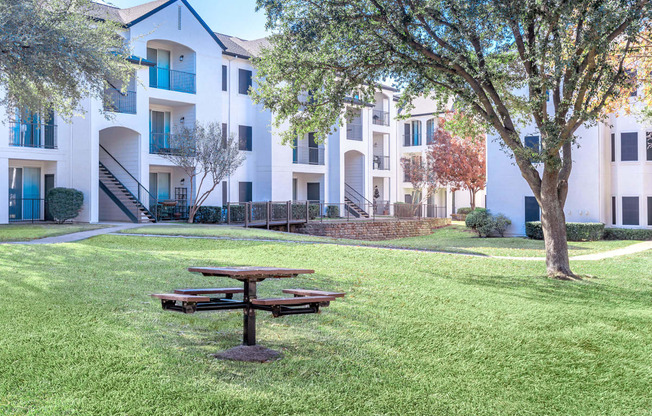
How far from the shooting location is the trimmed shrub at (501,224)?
29.6 m

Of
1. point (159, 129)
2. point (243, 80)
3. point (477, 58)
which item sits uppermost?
point (243, 80)

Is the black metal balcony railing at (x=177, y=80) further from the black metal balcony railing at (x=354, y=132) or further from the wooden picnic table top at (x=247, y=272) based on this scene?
the wooden picnic table top at (x=247, y=272)

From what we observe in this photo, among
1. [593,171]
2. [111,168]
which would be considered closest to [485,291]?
[593,171]

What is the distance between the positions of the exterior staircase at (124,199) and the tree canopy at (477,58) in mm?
14253

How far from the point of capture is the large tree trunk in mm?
12930

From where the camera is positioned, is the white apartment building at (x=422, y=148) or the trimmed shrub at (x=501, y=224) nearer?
the trimmed shrub at (x=501, y=224)

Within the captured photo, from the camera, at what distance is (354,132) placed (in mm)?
39812

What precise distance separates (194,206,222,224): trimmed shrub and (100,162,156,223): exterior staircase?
2511 millimetres

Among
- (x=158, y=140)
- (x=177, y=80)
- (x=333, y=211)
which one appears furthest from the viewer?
(x=333, y=211)

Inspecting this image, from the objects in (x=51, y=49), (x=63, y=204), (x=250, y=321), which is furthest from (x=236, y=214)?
(x=250, y=321)

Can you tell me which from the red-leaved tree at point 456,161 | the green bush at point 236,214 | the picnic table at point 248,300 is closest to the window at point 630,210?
the red-leaved tree at point 456,161

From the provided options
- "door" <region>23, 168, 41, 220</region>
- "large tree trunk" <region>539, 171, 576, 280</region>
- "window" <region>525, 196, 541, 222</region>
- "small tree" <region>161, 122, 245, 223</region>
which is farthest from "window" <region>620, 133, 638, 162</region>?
"door" <region>23, 168, 41, 220</region>

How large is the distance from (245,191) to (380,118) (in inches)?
533

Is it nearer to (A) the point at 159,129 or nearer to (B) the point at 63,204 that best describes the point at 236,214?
(A) the point at 159,129
